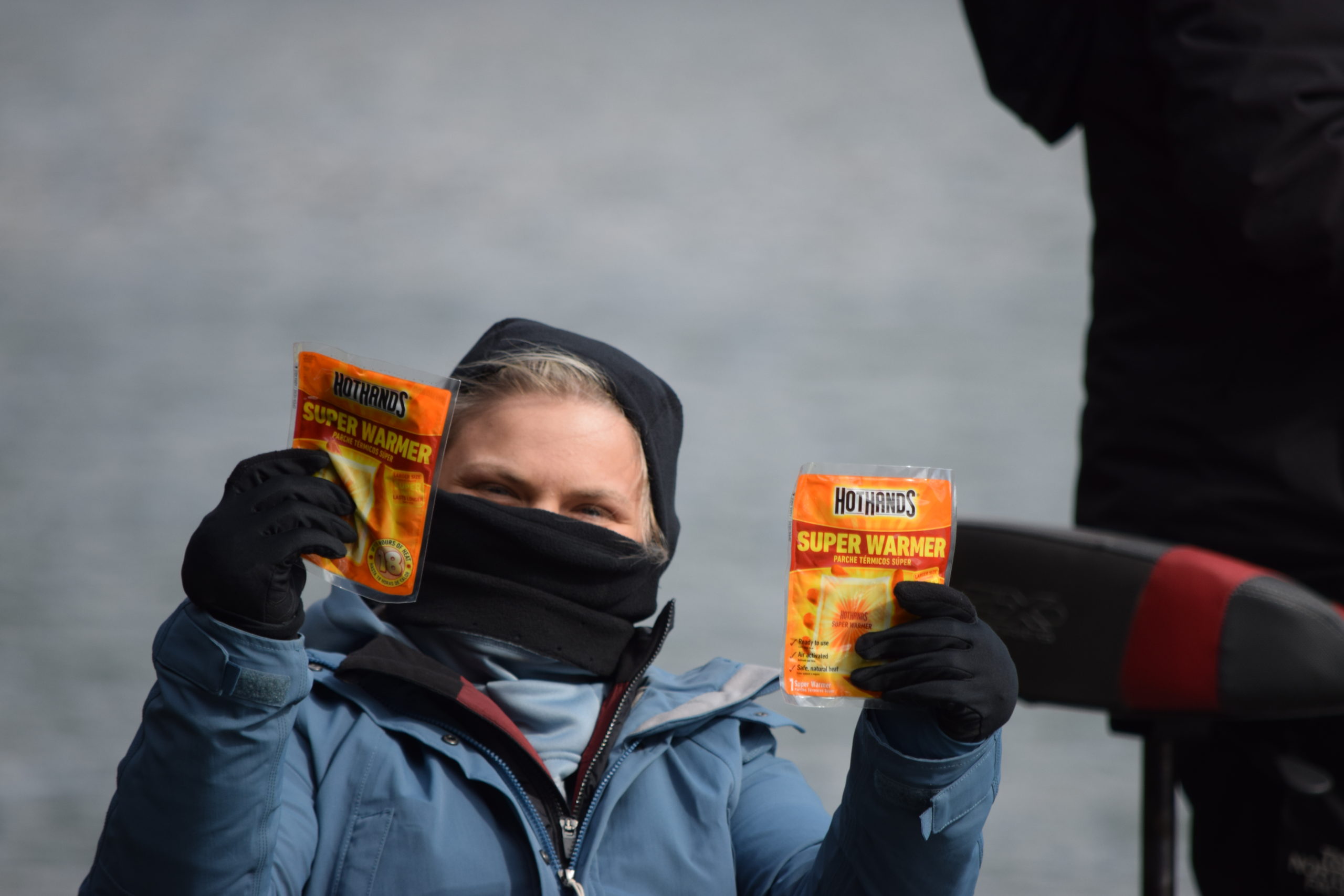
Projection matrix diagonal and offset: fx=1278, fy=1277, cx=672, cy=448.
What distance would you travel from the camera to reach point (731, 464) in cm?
486

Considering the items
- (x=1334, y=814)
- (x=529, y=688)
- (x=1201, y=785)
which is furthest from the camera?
(x=1201, y=785)

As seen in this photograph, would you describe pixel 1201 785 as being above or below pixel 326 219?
below

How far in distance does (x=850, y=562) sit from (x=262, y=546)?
0.51m

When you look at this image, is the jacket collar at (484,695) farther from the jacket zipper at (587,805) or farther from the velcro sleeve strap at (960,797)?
the velcro sleeve strap at (960,797)

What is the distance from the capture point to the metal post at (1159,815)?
1.63m

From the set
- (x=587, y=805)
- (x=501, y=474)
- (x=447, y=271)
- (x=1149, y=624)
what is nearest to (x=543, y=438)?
(x=501, y=474)

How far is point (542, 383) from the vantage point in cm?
143

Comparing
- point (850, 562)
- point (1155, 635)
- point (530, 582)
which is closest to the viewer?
point (850, 562)

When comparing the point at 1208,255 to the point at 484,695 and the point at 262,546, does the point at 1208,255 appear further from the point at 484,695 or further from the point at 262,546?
the point at 262,546

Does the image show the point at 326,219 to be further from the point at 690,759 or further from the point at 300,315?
the point at 690,759

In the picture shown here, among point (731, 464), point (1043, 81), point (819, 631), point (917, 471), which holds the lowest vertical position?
point (731, 464)

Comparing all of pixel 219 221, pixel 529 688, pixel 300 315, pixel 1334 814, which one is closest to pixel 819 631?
pixel 529 688

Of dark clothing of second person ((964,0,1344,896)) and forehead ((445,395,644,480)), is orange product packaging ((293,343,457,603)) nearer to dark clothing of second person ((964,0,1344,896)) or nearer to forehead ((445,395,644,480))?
forehead ((445,395,644,480))

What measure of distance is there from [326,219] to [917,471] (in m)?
4.64
